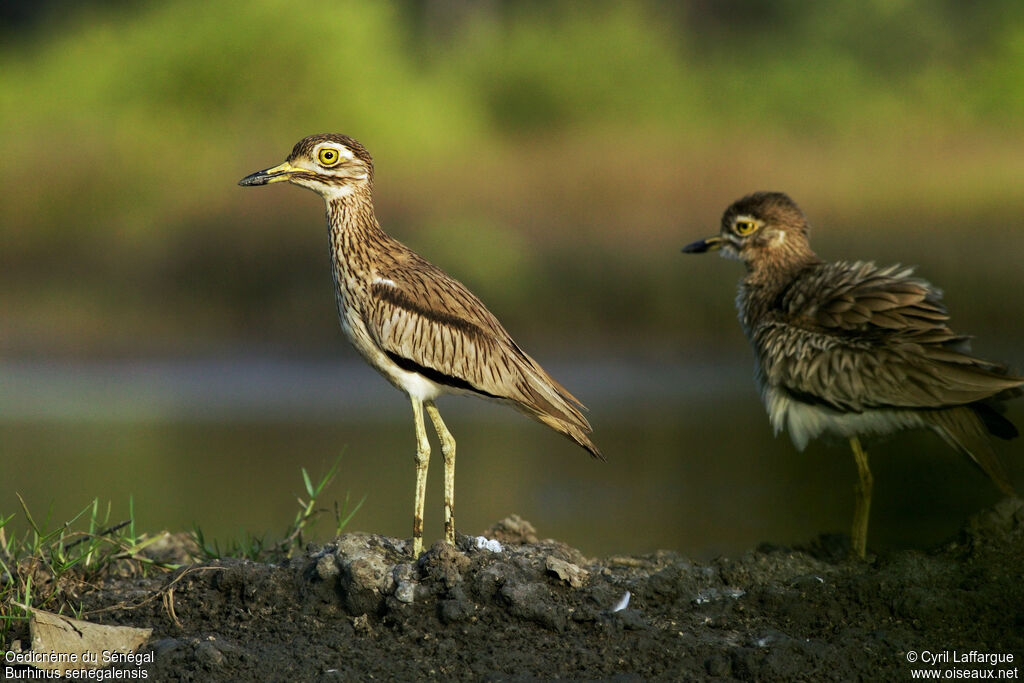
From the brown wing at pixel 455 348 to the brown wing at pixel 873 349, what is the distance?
1691mm

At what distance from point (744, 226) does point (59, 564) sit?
468 cm

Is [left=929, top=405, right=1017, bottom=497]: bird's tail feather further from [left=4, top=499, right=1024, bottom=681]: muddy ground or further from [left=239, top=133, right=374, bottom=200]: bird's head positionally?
[left=239, top=133, right=374, bottom=200]: bird's head

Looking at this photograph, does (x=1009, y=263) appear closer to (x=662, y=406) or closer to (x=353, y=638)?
(x=662, y=406)

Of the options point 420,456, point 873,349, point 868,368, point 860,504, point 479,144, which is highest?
point 479,144

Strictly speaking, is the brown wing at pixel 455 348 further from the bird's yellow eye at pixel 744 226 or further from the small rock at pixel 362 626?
the bird's yellow eye at pixel 744 226

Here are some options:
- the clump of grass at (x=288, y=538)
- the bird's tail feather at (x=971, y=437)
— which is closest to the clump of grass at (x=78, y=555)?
the clump of grass at (x=288, y=538)

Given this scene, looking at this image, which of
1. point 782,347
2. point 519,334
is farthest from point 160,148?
point 782,347

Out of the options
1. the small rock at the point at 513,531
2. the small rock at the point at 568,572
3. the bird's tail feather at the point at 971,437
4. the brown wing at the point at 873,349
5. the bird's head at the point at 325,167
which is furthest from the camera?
the brown wing at the point at 873,349

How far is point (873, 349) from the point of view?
22.5 feet

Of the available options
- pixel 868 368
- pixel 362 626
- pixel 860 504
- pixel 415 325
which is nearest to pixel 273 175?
pixel 415 325

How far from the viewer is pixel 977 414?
668cm

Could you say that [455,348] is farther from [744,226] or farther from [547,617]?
[744,226]

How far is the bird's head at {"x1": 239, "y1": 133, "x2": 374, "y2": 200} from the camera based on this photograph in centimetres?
602

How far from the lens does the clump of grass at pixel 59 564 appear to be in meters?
5.23
